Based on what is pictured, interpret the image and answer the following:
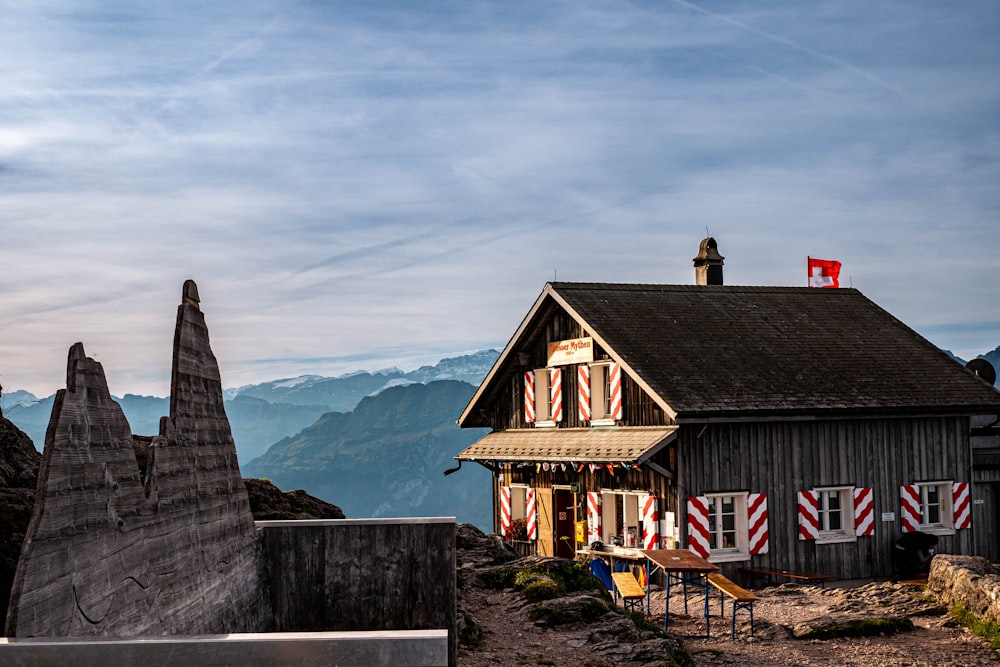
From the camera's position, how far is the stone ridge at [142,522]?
4641 millimetres

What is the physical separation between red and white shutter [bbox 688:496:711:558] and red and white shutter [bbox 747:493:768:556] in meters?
0.97

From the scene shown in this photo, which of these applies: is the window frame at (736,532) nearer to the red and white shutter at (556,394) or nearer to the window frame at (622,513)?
the window frame at (622,513)

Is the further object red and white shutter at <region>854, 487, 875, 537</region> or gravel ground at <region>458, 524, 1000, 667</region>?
red and white shutter at <region>854, 487, 875, 537</region>

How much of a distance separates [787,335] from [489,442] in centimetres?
745

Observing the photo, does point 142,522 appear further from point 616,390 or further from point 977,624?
point 616,390

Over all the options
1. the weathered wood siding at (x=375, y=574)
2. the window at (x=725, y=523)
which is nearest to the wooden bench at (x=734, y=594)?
the window at (x=725, y=523)

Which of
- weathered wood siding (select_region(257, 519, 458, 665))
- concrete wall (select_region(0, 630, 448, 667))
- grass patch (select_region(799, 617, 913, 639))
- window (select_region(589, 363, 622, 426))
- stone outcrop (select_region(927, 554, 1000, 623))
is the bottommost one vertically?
grass patch (select_region(799, 617, 913, 639))

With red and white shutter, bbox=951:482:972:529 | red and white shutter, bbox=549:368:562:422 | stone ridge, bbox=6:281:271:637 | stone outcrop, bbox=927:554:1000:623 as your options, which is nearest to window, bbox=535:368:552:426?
red and white shutter, bbox=549:368:562:422

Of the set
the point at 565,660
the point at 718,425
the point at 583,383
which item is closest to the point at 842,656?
the point at 565,660

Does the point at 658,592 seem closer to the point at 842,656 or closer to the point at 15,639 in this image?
the point at 842,656

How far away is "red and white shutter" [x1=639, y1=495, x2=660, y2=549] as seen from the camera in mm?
20375

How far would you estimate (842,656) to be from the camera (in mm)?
14305

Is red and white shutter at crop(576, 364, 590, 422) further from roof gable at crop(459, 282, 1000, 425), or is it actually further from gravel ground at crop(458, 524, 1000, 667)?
gravel ground at crop(458, 524, 1000, 667)

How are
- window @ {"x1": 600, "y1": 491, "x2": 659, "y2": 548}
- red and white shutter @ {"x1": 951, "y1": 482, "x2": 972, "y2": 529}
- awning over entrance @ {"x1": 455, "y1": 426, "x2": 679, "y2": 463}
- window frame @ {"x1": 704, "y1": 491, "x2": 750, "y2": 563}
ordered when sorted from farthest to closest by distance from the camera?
1. red and white shutter @ {"x1": 951, "y1": 482, "x2": 972, "y2": 529}
2. window @ {"x1": 600, "y1": 491, "x2": 659, "y2": 548}
3. window frame @ {"x1": 704, "y1": 491, "x2": 750, "y2": 563}
4. awning over entrance @ {"x1": 455, "y1": 426, "x2": 679, "y2": 463}
